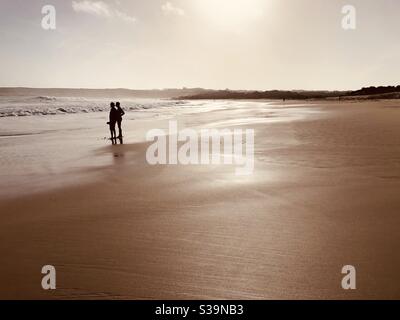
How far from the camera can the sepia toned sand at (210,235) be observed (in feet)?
11.9

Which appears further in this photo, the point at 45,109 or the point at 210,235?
the point at 45,109

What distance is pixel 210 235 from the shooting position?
4836 mm

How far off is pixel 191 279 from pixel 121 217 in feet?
7.28

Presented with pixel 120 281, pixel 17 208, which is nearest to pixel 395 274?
pixel 120 281

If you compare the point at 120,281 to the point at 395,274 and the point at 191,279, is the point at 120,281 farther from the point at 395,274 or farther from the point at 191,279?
the point at 395,274

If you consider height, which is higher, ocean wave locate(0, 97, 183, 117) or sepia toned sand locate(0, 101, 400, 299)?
ocean wave locate(0, 97, 183, 117)

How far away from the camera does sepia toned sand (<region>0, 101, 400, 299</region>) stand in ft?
11.9

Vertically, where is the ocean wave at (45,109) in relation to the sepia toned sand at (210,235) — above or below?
above

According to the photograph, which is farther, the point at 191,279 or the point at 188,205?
the point at 188,205

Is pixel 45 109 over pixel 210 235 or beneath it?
over

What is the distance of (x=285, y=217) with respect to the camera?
5422 millimetres

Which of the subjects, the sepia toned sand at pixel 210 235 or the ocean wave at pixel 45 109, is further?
the ocean wave at pixel 45 109
